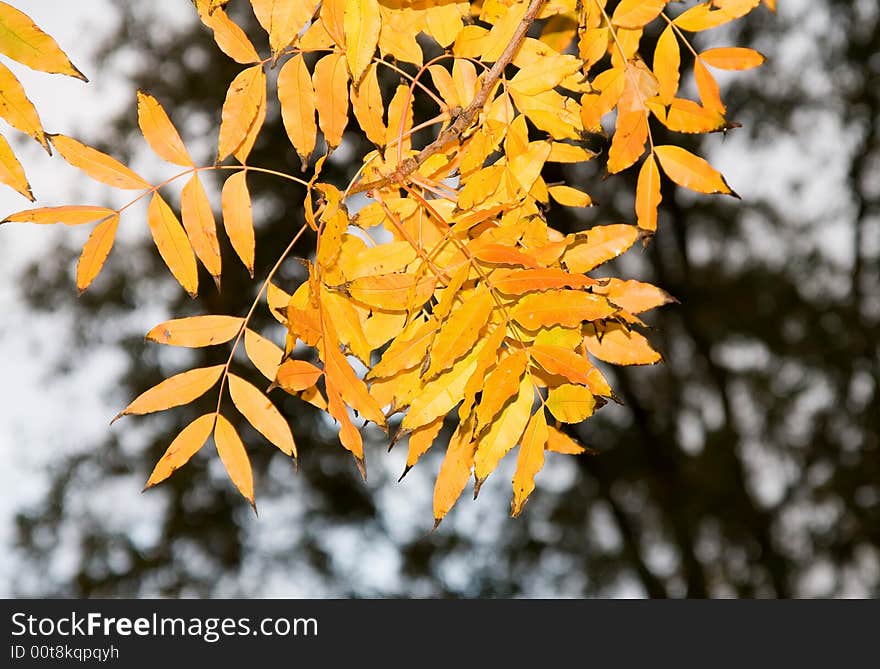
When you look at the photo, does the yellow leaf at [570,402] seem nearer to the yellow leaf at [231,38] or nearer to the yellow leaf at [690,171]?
the yellow leaf at [690,171]

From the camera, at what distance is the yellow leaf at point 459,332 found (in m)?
0.53

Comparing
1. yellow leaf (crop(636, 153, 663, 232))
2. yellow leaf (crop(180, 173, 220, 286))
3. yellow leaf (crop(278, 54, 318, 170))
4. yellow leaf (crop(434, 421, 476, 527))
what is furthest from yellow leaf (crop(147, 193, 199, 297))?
yellow leaf (crop(636, 153, 663, 232))

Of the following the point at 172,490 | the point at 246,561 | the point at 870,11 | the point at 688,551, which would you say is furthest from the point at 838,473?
the point at 172,490

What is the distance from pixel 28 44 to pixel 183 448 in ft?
0.99

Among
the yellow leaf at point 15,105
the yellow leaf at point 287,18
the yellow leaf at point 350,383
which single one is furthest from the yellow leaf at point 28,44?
the yellow leaf at point 350,383

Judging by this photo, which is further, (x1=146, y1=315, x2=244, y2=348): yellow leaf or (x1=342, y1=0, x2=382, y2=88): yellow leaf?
(x1=146, y1=315, x2=244, y2=348): yellow leaf

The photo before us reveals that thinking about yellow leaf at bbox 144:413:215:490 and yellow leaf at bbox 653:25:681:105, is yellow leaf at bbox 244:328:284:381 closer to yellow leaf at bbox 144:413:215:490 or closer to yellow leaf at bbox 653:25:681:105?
yellow leaf at bbox 144:413:215:490

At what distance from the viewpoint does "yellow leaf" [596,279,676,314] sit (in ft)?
2.07

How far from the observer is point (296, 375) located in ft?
1.94

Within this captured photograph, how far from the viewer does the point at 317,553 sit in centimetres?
364

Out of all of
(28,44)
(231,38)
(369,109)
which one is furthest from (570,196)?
(28,44)

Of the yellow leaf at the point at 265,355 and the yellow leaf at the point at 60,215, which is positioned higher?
the yellow leaf at the point at 60,215

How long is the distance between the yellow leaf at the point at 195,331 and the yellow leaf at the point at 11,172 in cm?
14

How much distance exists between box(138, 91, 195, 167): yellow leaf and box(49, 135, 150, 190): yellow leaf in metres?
0.03
